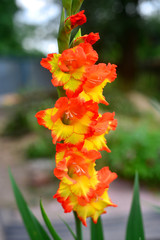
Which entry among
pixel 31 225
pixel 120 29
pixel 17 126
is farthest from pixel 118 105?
pixel 31 225

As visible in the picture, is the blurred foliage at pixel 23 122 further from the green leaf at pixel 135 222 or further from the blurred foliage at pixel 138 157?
the green leaf at pixel 135 222

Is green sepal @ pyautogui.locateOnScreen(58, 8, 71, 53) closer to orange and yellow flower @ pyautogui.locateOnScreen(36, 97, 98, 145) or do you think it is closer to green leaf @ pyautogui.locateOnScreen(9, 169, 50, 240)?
orange and yellow flower @ pyautogui.locateOnScreen(36, 97, 98, 145)

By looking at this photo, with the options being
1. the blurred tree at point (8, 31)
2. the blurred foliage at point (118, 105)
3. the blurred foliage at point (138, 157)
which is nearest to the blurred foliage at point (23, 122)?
the blurred foliage at point (118, 105)

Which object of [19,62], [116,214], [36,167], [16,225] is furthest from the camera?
[19,62]

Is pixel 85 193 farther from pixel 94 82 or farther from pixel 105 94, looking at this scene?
pixel 105 94

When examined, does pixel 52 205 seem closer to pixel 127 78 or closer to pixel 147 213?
pixel 147 213

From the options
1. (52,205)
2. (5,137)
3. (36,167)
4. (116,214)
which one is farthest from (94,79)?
(5,137)

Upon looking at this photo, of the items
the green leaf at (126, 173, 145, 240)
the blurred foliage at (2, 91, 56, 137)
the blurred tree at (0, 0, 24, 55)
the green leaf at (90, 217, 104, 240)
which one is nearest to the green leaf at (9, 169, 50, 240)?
the green leaf at (90, 217, 104, 240)
